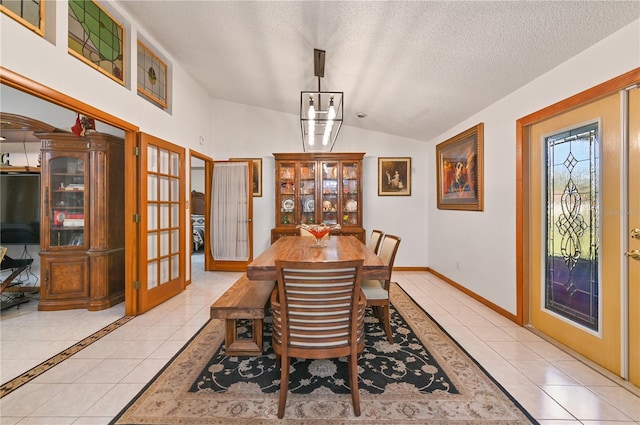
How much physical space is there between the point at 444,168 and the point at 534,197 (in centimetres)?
185

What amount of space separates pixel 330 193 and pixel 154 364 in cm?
348

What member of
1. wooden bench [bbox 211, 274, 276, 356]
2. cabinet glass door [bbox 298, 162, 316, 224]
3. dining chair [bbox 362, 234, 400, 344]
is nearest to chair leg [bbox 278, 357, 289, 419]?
wooden bench [bbox 211, 274, 276, 356]

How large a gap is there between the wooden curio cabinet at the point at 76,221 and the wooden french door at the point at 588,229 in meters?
4.70

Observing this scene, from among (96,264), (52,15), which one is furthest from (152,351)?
(52,15)

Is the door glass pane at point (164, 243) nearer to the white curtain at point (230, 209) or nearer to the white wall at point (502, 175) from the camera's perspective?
the white curtain at point (230, 209)

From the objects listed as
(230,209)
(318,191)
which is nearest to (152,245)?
(230,209)

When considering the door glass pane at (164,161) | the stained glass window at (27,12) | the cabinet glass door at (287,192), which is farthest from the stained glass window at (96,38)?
the cabinet glass door at (287,192)

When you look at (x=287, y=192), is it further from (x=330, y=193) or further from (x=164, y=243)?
(x=164, y=243)

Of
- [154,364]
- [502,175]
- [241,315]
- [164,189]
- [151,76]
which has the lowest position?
[154,364]

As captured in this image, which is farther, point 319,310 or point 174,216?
point 174,216

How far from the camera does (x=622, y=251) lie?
1.87 metres

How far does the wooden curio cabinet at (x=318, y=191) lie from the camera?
470 centimetres

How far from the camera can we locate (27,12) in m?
1.84

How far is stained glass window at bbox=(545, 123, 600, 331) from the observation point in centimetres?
207
